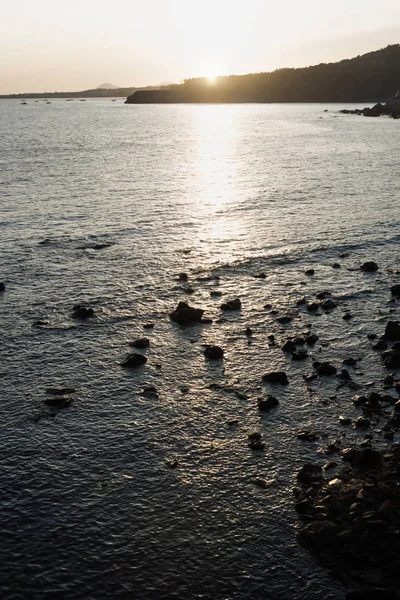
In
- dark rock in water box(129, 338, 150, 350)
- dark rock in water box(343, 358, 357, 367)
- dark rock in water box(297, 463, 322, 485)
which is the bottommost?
dark rock in water box(343, 358, 357, 367)

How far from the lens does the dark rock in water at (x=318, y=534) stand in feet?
58.1

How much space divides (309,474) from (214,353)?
10.3 meters

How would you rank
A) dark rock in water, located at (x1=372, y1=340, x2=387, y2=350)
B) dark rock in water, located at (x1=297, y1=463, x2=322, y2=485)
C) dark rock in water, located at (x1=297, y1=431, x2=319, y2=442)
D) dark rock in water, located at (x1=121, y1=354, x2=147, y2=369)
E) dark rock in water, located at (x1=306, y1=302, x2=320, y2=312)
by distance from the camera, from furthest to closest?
dark rock in water, located at (x1=306, y1=302, x2=320, y2=312)
dark rock in water, located at (x1=372, y1=340, x2=387, y2=350)
dark rock in water, located at (x1=121, y1=354, x2=147, y2=369)
dark rock in water, located at (x1=297, y1=431, x2=319, y2=442)
dark rock in water, located at (x1=297, y1=463, x2=322, y2=485)

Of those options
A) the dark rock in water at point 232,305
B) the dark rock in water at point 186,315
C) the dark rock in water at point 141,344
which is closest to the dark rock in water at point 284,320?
the dark rock in water at point 232,305

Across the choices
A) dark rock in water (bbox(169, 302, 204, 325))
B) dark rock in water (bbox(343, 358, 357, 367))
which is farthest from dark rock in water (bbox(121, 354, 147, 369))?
dark rock in water (bbox(343, 358, 357, 367))

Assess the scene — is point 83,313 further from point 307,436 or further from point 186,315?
point 307,436

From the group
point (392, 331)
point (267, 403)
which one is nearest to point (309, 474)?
point (267, 403)

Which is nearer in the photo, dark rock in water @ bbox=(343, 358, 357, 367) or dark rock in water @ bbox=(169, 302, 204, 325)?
dark rock in water @ bbox=(343, 358, 357, 367)

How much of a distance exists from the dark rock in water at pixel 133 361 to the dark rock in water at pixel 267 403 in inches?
268

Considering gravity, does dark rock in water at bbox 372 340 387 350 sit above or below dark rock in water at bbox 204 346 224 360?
below

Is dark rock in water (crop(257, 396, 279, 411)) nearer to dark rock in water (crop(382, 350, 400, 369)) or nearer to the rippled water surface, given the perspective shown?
the rippled water surface

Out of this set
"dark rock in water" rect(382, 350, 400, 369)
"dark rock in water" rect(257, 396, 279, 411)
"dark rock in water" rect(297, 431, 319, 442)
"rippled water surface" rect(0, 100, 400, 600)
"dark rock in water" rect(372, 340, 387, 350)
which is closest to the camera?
"rippled water surface" rect(0, 100, 400, 600)

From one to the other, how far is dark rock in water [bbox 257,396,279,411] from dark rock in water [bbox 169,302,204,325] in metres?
9.98

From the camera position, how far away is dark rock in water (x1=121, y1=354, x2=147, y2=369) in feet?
96.5
